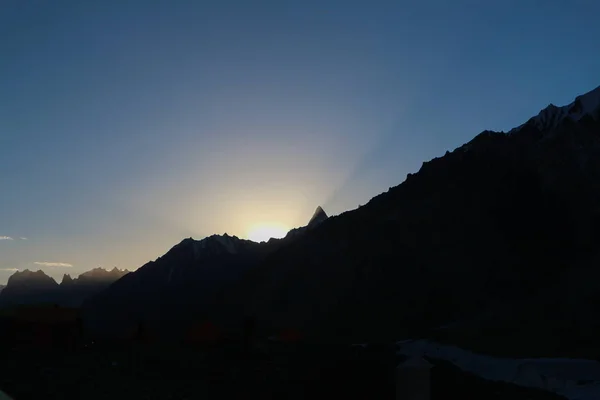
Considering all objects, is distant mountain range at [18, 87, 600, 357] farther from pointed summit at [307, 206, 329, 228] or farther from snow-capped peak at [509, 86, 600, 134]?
pointed summit at [307, 206, 329, 228]

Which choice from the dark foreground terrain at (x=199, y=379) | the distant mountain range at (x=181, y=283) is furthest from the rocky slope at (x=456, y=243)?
the dark foreground terrain at (x=199, y=379)

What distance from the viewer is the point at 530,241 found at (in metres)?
78.3

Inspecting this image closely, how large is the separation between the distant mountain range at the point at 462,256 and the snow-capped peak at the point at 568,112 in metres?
0.24

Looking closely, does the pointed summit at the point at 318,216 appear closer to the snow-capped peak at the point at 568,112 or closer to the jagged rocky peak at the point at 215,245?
the jagged rocky peak at the point at 215,245

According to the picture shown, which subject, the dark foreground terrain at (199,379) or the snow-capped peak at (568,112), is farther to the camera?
the snow-capped peak at (568,112)

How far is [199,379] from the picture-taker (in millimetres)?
20734

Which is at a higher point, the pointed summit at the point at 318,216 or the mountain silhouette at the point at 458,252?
the pointed summit at the point at 318,216

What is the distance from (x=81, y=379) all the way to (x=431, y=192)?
7625cm

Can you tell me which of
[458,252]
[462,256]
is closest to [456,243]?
[458,252]

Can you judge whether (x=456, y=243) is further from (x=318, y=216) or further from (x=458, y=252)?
(x=318, y=216)

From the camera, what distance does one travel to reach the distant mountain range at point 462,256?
2482 inches

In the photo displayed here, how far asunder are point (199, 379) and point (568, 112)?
9344 centimetres

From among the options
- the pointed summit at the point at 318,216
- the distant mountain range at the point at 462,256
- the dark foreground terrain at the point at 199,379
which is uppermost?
the pointed summit at the point at 318,216

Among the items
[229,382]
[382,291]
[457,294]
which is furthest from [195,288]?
[229,382]
